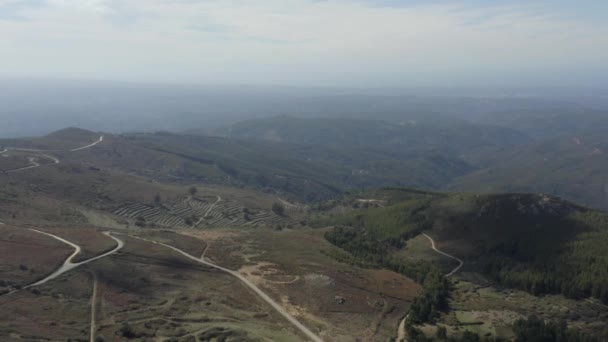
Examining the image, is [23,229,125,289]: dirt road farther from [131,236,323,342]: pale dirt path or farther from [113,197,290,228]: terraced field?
[113,197,290,228]: terraced field

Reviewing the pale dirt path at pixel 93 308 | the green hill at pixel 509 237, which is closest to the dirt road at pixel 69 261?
the pale dirt path at pixel 93 308

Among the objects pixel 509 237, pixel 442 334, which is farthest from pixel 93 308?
pixel 509 237

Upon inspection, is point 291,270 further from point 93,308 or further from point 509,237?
point 509,237

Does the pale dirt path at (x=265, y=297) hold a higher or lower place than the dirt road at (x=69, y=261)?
lower

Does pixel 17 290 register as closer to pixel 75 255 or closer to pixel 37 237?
pixel 75 255

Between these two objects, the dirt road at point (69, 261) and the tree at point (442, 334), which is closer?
the tree at point (442, 334)

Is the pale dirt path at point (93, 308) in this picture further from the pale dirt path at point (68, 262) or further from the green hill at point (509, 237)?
the green hill at point (509, 237)

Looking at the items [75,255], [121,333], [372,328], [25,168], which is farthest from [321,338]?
[25,168]
